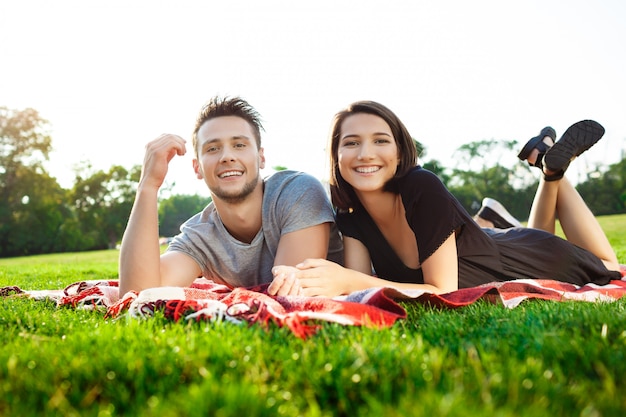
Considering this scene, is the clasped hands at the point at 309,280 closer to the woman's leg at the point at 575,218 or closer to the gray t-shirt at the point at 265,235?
the gray t-shirt at the point at 265,235

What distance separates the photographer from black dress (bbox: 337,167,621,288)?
3355 millimetres

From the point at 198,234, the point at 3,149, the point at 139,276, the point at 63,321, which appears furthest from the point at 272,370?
the point at 3,149

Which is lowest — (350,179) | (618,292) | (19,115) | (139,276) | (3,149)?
(618,292)

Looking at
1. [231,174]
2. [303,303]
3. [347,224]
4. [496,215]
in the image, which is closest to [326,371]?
[303,303]

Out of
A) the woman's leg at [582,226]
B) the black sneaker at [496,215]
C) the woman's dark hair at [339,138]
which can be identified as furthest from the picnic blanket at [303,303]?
the black sneaker at [496,215]

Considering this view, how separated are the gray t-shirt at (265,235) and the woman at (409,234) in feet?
0.76

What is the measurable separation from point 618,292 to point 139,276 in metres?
3.40

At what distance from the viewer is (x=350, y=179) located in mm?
3777

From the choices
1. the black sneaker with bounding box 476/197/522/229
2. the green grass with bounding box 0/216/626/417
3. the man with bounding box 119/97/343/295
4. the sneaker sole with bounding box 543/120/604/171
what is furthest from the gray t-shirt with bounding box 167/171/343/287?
the black sneaker with bounding box 476/197/522/229

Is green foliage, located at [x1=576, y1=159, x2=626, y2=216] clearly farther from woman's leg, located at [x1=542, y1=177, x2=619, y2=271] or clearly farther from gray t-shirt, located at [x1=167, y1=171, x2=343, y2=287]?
gray t-shirt, located at [x1=167, y1=171, x2=343, y2=287]

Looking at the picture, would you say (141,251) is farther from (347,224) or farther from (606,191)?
(606,191)

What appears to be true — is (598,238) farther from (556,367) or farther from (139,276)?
(139,276)

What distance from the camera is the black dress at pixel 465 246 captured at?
336 cm

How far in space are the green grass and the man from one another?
1.55 m
